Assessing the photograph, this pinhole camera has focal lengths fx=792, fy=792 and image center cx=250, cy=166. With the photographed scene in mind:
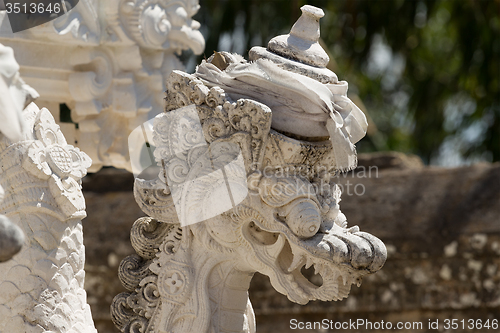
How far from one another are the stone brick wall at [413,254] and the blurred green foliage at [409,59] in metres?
3.31

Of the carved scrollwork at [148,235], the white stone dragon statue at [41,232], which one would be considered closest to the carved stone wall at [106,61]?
the white stone dragon statue at [41,232]

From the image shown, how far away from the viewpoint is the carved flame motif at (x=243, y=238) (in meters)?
2.26

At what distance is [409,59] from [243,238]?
9.74m

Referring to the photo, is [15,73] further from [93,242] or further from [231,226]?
[93,242]

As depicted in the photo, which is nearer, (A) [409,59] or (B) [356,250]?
(B) [356,250]

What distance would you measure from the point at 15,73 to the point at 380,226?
4446 millimetres

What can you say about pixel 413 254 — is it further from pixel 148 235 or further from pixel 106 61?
pixel 148 235

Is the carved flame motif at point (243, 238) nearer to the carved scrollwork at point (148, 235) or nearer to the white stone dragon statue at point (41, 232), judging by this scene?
the carved scrollwork at point (148, 235)

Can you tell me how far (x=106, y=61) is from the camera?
401 centimetres

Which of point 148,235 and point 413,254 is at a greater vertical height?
point 148,235

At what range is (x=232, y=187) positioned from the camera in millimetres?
2318

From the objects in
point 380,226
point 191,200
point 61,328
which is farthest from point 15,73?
point 380,226

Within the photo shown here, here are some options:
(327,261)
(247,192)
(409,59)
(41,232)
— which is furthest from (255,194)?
(409,59)

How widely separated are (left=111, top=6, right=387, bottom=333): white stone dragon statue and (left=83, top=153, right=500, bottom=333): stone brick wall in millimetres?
3065
